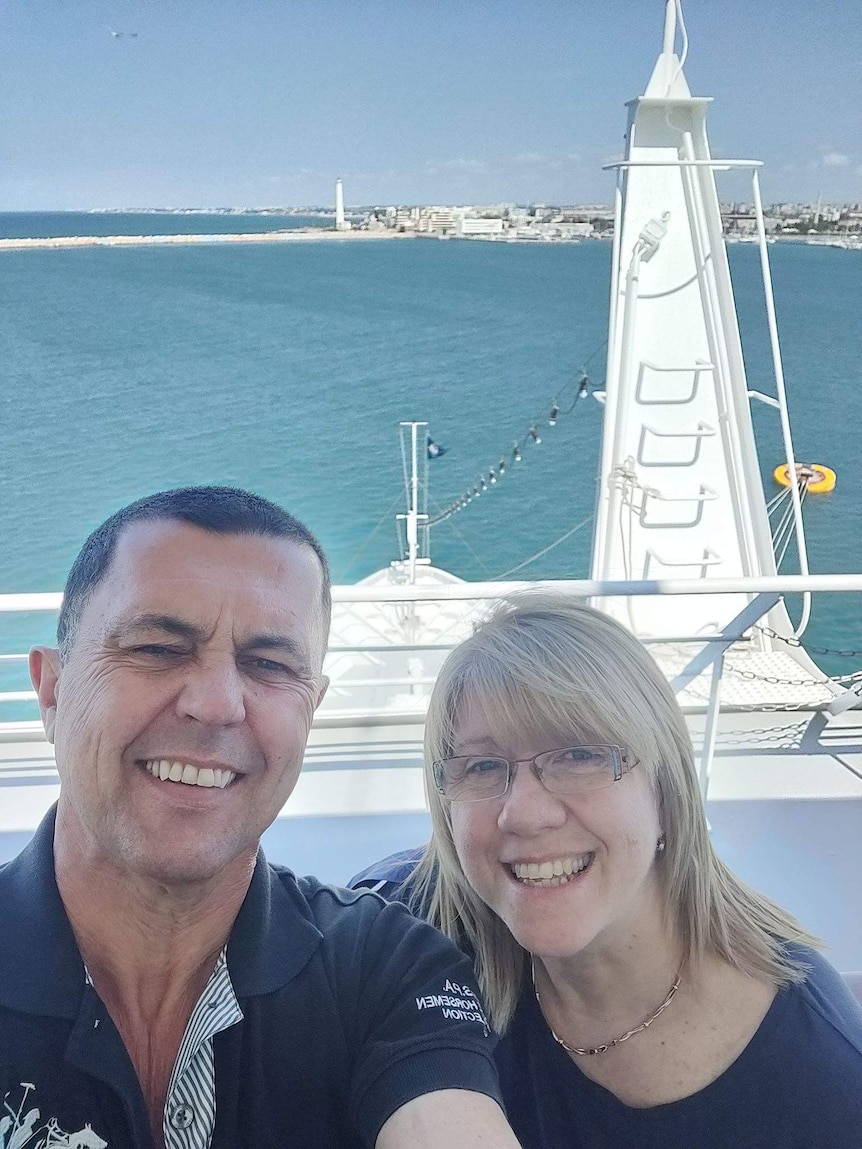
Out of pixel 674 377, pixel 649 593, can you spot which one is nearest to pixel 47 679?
pixel 649 593

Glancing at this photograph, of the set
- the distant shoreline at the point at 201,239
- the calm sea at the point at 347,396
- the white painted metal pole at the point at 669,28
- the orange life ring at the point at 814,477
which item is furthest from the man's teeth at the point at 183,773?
the distant shoreline at the point at 201,239

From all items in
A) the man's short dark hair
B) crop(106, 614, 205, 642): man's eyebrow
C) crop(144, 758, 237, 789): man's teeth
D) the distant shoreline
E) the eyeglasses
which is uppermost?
the distant shoreline

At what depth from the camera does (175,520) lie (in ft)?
3.32

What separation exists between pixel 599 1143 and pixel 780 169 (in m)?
38.4

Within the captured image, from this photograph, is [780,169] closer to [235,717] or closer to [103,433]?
[103,433]

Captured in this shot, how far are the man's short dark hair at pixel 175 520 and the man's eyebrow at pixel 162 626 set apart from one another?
8 cm

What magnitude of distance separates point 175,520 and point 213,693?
0.70 ft

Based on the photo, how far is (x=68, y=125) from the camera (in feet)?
157

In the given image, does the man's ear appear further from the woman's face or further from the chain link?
the chain link

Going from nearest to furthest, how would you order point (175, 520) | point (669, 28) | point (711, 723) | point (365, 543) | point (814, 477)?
→ 1. point (175, 520)
2. point (711, 723)
3. point (669, 28)
4. point (814, 477)
5. point (365, 543)

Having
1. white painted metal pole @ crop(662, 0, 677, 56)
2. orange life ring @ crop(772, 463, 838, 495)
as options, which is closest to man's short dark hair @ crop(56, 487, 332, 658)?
white painted metal pole @ crop(662, 0, 677, 56)

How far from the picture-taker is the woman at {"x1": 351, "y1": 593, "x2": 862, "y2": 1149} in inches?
38.1

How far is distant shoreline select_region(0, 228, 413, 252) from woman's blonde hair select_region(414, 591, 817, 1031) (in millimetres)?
57731

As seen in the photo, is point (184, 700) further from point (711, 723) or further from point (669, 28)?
point (669, 28)
